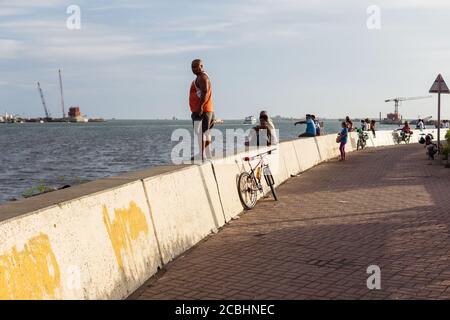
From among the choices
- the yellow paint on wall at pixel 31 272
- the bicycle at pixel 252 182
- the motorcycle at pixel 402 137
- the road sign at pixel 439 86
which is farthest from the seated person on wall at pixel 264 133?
the motorcycle at pixel 402 137

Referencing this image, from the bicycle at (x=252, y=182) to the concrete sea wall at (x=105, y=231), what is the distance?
1.14m

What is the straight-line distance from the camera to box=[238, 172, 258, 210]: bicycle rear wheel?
9.94 metres

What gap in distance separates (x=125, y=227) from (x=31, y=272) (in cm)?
166

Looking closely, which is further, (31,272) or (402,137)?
(402,137)

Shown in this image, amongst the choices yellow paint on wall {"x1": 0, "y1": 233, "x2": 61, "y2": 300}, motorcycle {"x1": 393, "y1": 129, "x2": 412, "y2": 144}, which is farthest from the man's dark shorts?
motorcycle {"x1": 393, "y1": 129, "x2": 412, "y2": 144}

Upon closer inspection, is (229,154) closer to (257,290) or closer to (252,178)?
(252,178)

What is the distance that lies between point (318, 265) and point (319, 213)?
339 cm

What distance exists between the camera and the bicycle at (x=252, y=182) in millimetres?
9984

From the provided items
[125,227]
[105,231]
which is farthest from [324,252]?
[105,231]

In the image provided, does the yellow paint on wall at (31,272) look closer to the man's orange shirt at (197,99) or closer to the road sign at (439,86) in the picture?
the man's orange shirt at (197,99)

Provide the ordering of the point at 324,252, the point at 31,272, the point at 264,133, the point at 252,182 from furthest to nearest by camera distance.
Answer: the point at 264,133 → the point at 252,182 → the point at 324,252 → the point at 31,272

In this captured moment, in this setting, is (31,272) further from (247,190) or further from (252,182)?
(252,182)

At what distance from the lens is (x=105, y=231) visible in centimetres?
514

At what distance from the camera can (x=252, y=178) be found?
10414 mm
